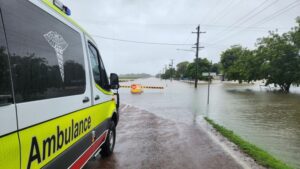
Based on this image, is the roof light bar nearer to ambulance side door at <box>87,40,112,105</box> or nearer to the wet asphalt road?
ambulance side door at <box>87,40,112,105</box>

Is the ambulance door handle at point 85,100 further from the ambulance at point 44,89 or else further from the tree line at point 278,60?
the tree line at point 278,60

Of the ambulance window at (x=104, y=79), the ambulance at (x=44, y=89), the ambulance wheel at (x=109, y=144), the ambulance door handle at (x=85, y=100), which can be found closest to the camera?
the ambulance at (x=44, y=89)

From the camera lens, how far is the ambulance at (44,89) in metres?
1.82

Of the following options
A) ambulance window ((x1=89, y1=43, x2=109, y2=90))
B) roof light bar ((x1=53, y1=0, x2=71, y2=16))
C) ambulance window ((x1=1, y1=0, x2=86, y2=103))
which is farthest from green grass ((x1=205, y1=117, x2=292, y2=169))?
roof light bar ((x1=53, y1=0, x2=71, y2=16))

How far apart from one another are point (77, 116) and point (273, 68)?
32837mm

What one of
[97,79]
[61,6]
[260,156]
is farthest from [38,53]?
[260,156]

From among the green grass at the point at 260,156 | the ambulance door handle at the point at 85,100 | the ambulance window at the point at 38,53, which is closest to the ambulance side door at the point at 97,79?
the ambulance door handle at the point at 85,100

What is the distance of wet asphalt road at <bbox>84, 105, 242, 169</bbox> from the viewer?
4977 millimetres

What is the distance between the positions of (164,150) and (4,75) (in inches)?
188

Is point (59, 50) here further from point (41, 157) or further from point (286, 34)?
point (286, 34)

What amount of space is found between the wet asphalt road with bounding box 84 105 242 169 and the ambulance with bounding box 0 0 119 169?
4.74ft

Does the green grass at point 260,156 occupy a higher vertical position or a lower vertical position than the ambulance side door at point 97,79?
lower

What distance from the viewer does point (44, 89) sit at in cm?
236

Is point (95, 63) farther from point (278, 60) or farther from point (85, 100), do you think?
A: point (278, 60)
